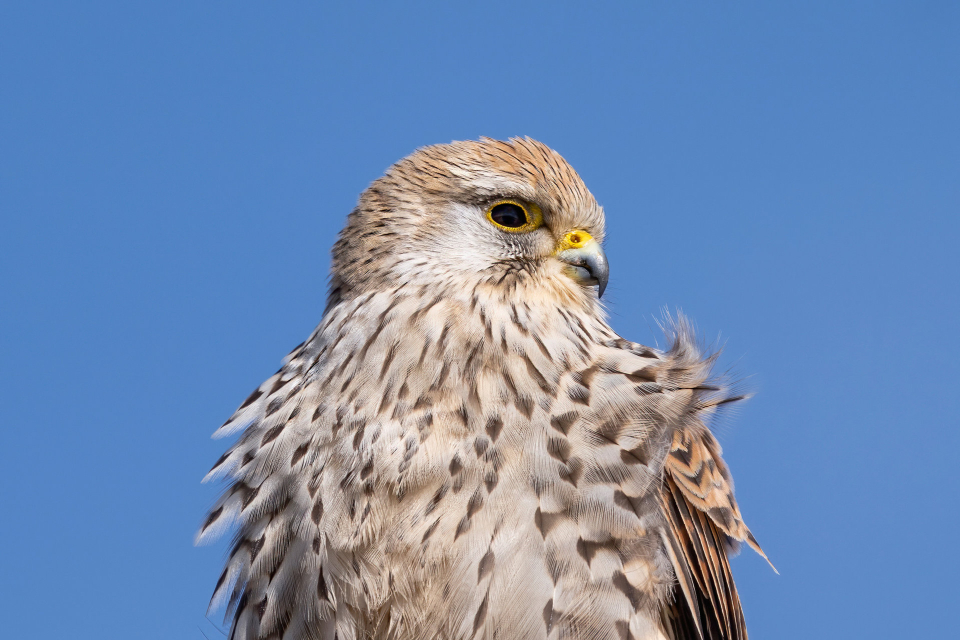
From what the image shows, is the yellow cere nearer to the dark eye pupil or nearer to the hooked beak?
the hooked beak

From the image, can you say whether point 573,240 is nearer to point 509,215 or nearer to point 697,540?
point 509,215

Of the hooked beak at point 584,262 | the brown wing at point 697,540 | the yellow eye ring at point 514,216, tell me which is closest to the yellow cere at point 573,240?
the hooked beak at point 584,262

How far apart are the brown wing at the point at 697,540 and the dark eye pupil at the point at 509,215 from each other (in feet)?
3.18

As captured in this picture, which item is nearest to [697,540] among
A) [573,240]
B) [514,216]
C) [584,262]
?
[584,262]

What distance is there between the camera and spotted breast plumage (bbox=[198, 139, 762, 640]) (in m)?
2.84

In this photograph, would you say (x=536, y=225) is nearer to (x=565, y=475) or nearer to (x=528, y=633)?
(x=565, y=475)

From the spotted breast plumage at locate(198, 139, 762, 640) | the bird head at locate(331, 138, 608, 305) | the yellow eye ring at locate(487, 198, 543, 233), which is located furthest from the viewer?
the yellow eye ring at locate(487, 198, 543, 233)

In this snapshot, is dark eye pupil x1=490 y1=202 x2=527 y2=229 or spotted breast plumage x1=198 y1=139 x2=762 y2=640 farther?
dark eye pupil x1=490 y1=202 x2=527 y2=229

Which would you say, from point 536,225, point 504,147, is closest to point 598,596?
point 536,225

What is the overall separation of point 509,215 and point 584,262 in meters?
0.33

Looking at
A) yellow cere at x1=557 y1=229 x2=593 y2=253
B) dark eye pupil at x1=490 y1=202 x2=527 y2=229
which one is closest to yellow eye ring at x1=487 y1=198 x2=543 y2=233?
Result: dark eye pupil at x1=490 y1=202 x2=527 y2=229

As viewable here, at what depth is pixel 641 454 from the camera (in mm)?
3004

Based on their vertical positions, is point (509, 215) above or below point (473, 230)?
above

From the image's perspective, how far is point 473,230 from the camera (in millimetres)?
3451
